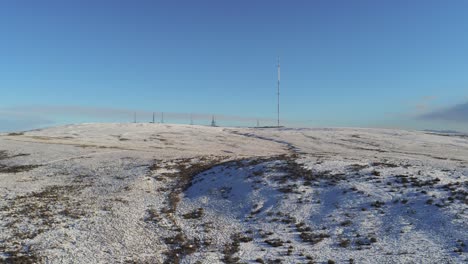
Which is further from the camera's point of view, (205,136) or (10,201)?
(205,136)

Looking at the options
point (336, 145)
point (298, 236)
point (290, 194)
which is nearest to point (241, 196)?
point (290, 194)

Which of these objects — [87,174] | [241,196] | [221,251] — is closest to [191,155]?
[87,174]

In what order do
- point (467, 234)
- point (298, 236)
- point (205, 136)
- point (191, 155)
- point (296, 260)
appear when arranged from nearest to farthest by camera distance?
point (296, 260) < point (467, 234) < point (298, 236) < point (191, 155) < point (205, 136)

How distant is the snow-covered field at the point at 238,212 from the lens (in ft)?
61.7

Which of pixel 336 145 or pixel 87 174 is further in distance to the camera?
pixel 336 145

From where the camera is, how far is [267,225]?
23.6 meters

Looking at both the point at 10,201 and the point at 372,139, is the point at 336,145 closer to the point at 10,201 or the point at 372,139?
the point at 372,139

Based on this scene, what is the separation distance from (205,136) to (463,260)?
7435 centimetres

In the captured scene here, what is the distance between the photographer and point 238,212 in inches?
1061

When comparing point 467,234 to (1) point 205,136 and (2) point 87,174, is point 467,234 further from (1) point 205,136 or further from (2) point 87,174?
(1) point 205,136

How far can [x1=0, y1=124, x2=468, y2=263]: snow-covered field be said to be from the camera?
18797 millimetres

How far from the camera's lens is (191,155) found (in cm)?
5031

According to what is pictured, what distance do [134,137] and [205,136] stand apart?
15347 millimetres

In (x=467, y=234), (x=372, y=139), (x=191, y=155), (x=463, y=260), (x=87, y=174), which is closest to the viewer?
(x=463, y=260)
